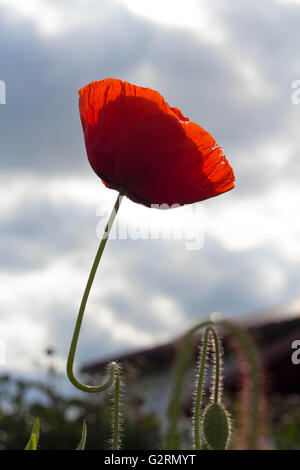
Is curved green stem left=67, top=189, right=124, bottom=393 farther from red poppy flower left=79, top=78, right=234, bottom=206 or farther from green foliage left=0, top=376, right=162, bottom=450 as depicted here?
green foliage left=0, top=376, right=162, bottom=450

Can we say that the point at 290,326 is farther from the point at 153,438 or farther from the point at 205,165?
the point at 205,165

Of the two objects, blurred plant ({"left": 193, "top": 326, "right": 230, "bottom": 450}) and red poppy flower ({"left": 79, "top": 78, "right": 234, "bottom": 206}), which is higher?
red poppy flower ({"left": 79, "top": 78, "right": 234, "bottom": 206})

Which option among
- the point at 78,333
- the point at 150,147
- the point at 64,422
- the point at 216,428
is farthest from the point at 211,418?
the point at 64,422

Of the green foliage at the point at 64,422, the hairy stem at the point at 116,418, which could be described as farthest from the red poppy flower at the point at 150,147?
the green foliage at the point at 64,422

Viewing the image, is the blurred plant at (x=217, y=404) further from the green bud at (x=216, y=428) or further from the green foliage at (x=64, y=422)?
the green foliage at (x=64, y=422)

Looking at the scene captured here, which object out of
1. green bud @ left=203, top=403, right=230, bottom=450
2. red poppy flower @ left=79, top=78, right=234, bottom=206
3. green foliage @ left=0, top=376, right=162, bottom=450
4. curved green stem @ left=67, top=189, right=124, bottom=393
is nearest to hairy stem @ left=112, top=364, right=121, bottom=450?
curved green stem @ left=67, top=189, right=124, bottom=393

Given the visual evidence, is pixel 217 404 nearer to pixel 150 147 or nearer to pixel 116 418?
pixel 116 418

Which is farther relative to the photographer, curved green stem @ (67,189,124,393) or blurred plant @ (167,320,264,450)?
curved green stem @ (67,189,124,393)
